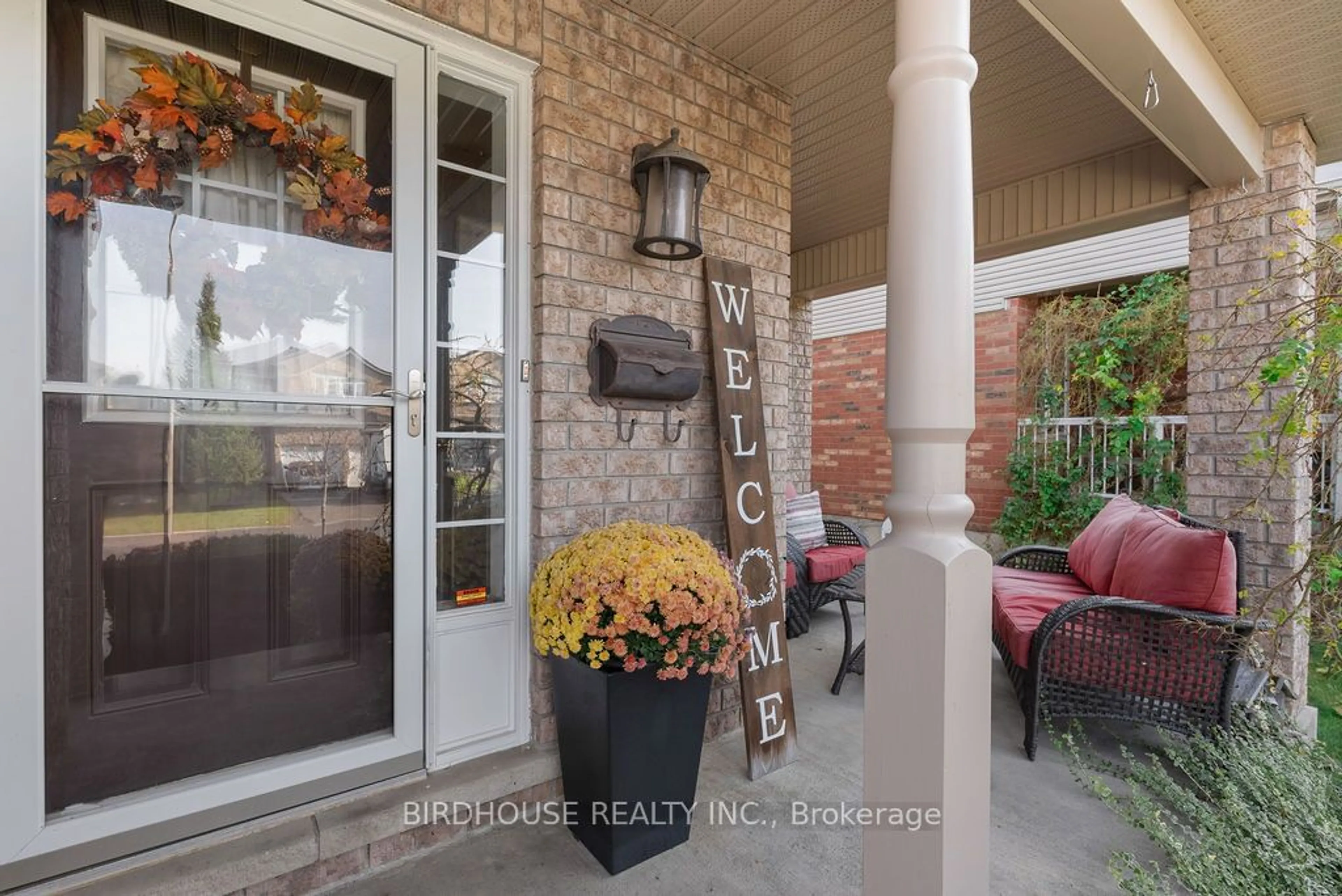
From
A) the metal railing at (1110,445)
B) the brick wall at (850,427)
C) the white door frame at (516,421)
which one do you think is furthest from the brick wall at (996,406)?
the white door frame at (516,421)

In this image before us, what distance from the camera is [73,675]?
1.45m

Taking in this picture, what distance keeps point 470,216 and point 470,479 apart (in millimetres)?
859

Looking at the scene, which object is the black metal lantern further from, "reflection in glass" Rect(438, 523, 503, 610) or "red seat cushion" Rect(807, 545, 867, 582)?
"red seat cushion" Rect(807, 545, 867, 582)

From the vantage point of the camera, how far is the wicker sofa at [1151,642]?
2.19 m

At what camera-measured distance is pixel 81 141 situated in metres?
1.43

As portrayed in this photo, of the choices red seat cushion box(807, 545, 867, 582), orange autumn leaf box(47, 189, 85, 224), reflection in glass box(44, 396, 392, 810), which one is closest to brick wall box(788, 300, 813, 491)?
red seat cushion box(807, 545, 867, 582)

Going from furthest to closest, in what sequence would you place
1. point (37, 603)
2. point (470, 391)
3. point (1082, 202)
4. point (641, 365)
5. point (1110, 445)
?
point (1110, 445)
point (1082, 202)
point (641, 365)
point (470, 391)
point (37, 603)

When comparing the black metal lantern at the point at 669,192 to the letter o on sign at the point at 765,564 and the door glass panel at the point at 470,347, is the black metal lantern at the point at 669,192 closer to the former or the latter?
the door glass panel at the point at 470,347

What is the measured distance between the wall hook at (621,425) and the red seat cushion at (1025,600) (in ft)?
4.59

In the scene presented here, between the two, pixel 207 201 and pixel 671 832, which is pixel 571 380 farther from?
pixel 671 832

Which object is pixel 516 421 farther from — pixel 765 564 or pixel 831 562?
pixel 831 562

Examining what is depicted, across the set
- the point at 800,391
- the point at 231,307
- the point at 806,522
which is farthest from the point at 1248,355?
the point at 231,307

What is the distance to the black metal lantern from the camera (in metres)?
2.06

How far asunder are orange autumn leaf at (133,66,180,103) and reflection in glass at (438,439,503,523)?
42.3 inches
